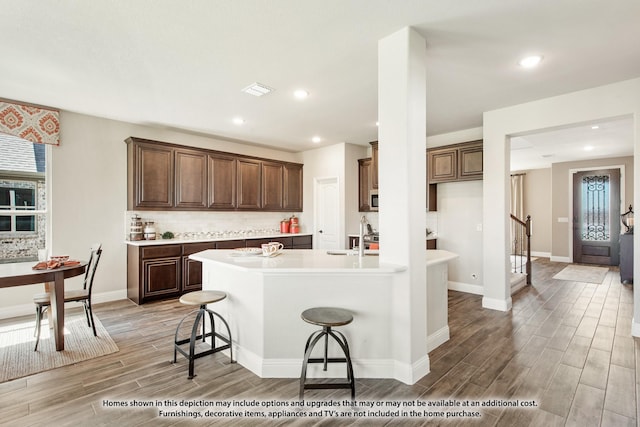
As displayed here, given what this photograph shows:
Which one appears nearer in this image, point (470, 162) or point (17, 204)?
point (17, 204)

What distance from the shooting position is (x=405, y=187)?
2451mm

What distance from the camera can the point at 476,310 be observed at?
171 inches

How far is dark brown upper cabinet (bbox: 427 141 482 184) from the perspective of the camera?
493cm

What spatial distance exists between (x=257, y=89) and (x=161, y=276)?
316cm

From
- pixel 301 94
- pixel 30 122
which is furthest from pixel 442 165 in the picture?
pixel 30 122

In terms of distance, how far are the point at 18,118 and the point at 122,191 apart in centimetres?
149

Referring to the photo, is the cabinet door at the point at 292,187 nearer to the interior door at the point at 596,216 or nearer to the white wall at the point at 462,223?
the white wall at the point at 462,223

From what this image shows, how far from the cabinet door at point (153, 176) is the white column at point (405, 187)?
3931mm

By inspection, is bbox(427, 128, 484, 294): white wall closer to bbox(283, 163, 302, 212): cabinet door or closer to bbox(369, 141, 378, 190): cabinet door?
bbox(369, 141, 378, 190): cabinet door

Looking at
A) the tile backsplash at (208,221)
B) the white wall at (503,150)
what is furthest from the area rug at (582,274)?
the tile backsplash at (208,221)

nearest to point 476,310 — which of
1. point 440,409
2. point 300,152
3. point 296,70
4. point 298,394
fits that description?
point 440,409

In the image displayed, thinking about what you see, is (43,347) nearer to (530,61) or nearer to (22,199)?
(22,199)

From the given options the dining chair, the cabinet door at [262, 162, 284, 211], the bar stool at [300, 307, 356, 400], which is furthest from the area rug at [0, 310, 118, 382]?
the cabinet door at [262, 162, 284, 211]

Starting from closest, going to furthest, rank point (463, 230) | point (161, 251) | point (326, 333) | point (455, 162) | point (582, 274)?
point (326, 333) < point (161, 251) < point (455, 162) < point (463, 230) < point (582, 274)
